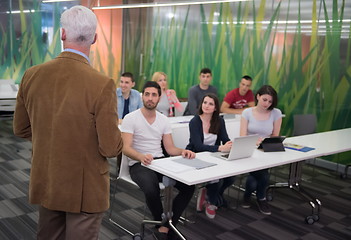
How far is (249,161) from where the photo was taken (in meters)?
3.30


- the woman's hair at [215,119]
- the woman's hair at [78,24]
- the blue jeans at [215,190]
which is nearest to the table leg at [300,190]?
the blue jeans at [215,190]

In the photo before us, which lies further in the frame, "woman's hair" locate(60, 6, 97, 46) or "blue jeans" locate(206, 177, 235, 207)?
"blue jeans" locate(206, 177, 235, 207)

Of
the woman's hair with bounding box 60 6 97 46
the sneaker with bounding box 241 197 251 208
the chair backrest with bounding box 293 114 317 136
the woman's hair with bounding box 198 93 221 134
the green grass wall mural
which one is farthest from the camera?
the green grass wall mural

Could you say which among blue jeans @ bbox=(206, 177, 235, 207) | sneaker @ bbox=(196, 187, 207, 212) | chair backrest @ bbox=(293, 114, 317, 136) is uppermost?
chair backrest @ bbox=(293, 114, 317, 136)

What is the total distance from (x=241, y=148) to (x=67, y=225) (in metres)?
1.78

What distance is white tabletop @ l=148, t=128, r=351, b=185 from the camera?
111 inches

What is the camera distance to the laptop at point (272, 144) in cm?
369

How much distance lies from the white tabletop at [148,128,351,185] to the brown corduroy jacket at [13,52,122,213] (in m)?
1.04

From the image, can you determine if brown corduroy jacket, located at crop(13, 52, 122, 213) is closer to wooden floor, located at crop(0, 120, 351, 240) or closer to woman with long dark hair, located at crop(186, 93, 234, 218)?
wooden floor, located at crop(0, 120, 351, 240)

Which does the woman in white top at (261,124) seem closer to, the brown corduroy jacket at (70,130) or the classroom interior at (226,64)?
the classroom interior at (226,64)

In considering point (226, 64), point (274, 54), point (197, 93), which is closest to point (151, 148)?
point (197, 93)

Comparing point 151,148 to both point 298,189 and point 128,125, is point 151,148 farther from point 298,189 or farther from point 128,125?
point 298,189

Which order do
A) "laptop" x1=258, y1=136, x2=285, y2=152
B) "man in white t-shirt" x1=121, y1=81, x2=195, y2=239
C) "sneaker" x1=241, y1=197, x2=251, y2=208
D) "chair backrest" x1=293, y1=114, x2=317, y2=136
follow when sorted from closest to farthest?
"man in white t-shirt" x1=121, y1=81, x2=195, y2=239 → "laptop" x1=258, y1=136, x2=285, y2=152 → "sneaker" x1=241, y1=197, x2=251, y2=208 → "chair backrest" x1=293, y1=114, x2=317, y2=136

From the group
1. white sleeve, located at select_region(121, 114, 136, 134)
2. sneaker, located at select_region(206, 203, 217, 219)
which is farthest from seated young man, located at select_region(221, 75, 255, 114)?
white sleeve, located at select_region(121, 114, 136, 134)
